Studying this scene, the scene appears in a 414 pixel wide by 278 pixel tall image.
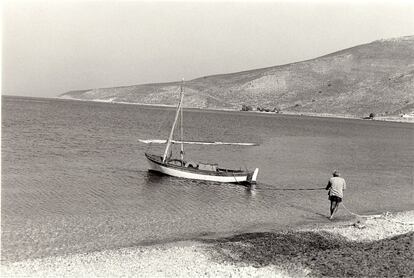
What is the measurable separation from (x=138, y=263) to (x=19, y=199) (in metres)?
13.8

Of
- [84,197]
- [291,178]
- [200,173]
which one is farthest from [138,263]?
[291,178]

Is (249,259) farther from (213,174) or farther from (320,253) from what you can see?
(213,174)

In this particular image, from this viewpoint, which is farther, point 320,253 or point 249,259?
point 249,259

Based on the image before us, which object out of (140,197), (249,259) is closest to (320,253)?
(249,259)

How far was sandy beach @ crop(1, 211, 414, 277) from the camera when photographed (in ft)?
48.9

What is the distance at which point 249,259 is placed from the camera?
57.2 feet

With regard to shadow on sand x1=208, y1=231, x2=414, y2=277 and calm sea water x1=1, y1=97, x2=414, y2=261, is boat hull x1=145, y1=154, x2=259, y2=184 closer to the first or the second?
calm sea water x1=1, y1=97, x2=414, y2=261

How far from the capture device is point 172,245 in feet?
67.7

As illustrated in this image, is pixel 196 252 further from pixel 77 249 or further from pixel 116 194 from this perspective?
pixel 116 194

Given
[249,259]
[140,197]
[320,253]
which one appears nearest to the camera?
[320,253]

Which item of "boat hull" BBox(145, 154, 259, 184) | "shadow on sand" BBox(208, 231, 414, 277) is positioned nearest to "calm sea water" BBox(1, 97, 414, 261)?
"boat hull" BBox(145, 154, 259, 184)

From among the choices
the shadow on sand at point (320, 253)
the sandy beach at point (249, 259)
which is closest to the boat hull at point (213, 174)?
the shadow on sand at point (320, 253)

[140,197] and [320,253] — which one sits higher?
[320,253]

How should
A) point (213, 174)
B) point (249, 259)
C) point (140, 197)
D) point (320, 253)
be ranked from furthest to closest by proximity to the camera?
point (213, 174) < point (140, 197) < point (249, 259) < point (320, 253)
